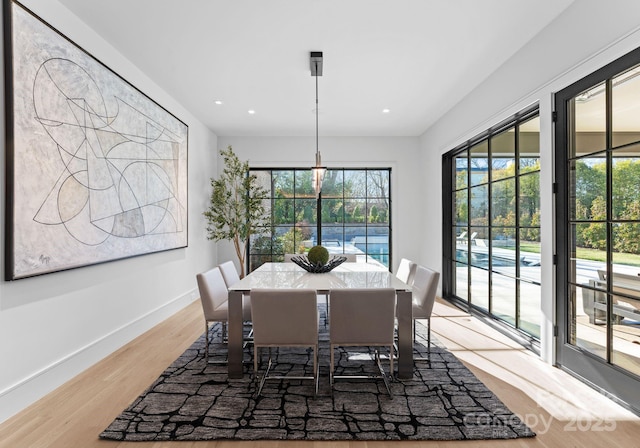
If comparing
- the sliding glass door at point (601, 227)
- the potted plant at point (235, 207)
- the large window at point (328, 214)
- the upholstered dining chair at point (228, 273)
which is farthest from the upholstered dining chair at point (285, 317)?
the large window at point (328, 214)

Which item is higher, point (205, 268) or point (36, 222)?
point (36, 222)

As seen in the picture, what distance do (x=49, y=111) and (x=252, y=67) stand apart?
Result: 1839 millimetres

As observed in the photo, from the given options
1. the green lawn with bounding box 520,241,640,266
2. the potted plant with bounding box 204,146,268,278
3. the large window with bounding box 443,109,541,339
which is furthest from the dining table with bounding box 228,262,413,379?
→ the potted plant with bounding box 204,146,268,278

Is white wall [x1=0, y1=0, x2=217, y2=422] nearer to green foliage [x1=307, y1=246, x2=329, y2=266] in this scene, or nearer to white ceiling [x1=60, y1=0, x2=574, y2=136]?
white ceiling [x1=60, y1=0, x2=574, y2=136]

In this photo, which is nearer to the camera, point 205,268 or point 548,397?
point 548,397

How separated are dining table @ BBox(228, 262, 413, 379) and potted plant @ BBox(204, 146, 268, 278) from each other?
247 centimetres

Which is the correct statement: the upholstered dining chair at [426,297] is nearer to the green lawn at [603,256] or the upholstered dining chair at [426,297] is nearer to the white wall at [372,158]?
the green lawn at [603,256]

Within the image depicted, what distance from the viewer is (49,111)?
2414 mm

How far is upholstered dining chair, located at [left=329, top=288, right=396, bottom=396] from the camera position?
94.8 inches

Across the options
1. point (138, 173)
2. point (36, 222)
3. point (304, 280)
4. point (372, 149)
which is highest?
point (372, 149)

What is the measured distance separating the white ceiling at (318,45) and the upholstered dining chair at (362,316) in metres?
2.07

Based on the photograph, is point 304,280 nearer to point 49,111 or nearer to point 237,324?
point 237,324

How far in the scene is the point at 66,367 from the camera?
264 centimetres

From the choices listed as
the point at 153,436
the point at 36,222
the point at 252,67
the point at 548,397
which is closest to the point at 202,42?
the point at 252,67
